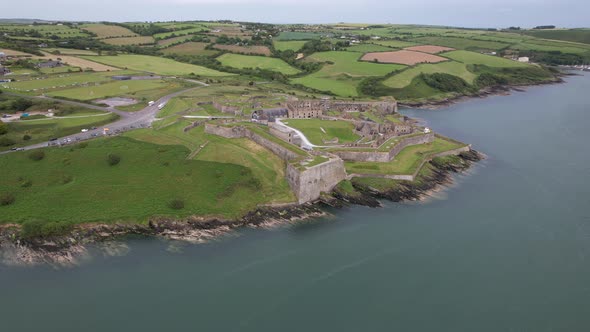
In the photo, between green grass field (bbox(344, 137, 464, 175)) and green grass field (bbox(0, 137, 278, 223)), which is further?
green grass field (bbox(344, 137, 464, 175))

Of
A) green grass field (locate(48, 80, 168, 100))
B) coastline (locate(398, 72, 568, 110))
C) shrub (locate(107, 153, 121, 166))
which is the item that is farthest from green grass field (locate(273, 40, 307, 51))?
shrub (locate(107, 153, 121, 166))

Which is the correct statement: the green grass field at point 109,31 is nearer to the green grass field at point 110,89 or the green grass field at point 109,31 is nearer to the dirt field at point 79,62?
the dirt field at point 79,62

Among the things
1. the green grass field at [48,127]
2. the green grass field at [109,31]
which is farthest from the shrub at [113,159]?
the green grass field at [109,31]

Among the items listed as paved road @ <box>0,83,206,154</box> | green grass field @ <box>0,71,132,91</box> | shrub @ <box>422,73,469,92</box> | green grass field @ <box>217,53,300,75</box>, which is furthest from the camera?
green grass field @ <box>217,53,300,75</box>

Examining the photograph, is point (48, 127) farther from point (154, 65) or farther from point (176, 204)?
point (154, 65)

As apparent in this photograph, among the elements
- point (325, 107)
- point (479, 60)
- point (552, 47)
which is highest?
point (552, 47)

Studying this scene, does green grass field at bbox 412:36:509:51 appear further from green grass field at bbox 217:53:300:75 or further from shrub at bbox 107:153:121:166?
shrub at bbox 107:153:121:166

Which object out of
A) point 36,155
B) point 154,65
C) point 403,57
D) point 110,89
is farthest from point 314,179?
point 403,57

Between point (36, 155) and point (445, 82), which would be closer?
point (36, 155)
